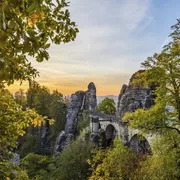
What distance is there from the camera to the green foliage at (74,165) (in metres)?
20.0

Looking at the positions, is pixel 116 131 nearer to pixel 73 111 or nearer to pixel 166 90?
pixel 73 111

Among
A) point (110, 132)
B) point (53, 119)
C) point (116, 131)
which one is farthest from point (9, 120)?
point (110, 132)

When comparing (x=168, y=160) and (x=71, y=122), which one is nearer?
(x=168, y=160)

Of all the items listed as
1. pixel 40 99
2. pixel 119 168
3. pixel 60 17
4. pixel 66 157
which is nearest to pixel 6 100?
pixel 60 17

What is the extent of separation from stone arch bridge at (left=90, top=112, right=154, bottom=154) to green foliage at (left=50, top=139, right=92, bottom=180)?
15.2ft

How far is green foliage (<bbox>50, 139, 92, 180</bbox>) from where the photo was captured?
65.8 feet

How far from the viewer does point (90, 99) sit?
1559 inches

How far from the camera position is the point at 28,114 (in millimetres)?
4137

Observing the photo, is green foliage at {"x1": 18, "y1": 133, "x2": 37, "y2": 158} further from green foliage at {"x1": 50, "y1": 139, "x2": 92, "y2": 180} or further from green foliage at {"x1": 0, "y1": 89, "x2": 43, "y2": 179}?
green foliage at {"x1": 0, "y1": 89, "x2": 43, "y2": 179}

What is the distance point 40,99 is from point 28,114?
4019cm

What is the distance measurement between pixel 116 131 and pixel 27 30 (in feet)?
99.1

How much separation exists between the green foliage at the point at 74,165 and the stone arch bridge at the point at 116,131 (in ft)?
15.2

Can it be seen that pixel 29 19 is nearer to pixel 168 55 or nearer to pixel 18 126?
pixel 18 126

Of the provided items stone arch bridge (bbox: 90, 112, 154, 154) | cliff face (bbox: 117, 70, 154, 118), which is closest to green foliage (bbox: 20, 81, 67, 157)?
stone arch bridge (bbox: 90, 112, 154, 154)
